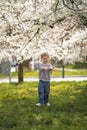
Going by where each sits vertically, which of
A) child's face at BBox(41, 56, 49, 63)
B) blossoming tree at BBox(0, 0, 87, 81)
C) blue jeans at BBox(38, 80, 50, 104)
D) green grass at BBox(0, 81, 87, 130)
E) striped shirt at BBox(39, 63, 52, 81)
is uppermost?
blossoming tree at BBox(0, 0, 87, 81)

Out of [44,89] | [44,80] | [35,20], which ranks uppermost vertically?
→ [35,20]

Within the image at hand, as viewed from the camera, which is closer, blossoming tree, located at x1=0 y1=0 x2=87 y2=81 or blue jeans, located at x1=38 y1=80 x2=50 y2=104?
blossoming tree, located at x1=0 y1=0 x2=87 y2=81

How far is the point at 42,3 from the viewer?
13.6m

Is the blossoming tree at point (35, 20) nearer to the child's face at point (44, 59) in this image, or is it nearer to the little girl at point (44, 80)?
the child's face at point (44, 59)

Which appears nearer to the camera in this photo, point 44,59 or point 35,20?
point 35,20

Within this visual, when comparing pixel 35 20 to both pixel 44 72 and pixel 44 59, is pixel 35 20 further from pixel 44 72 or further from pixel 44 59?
pixel 44 72

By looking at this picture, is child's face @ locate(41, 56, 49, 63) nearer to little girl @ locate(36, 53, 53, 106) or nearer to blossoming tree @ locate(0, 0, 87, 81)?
little girl @ locate(36, 53, 53, 106)

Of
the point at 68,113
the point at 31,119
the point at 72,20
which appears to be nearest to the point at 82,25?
the point at 72,20

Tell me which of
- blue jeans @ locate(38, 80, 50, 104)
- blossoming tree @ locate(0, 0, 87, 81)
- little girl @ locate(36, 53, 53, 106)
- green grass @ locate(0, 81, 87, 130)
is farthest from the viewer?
→ blue jeans @ locate(38, 80, 50, 104)

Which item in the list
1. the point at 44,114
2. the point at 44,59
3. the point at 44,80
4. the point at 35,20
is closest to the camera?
the point at 44,114

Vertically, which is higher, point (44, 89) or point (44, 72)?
point (44, 72)

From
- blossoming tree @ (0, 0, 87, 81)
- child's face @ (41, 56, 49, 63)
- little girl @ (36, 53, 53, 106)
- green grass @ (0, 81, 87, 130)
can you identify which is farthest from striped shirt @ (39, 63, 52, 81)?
blossoming tree @ (0, 0, 87, 81)

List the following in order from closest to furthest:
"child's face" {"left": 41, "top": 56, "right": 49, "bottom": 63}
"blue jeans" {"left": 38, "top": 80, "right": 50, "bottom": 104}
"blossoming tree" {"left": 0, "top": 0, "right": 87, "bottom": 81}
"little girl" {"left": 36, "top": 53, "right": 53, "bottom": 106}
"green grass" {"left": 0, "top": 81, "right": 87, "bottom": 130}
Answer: "green grass" {"left": 0, "top": 81, "right": 87, "bottom": 130}
"blossoming tree" {"left": 0, "top": 0, "right": 87, "bottom": 81}
"child's face" {"left": 41, "top": 56, "right": 49, "bottom": 63}
"little girl" {"left": 36, "top": 53, "right": 53, "bottom": 106}
"blue jeans" {"left": 38, "top": 80, "right": 50, "bottom": 104}

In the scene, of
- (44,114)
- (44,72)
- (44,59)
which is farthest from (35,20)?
(44,114)
